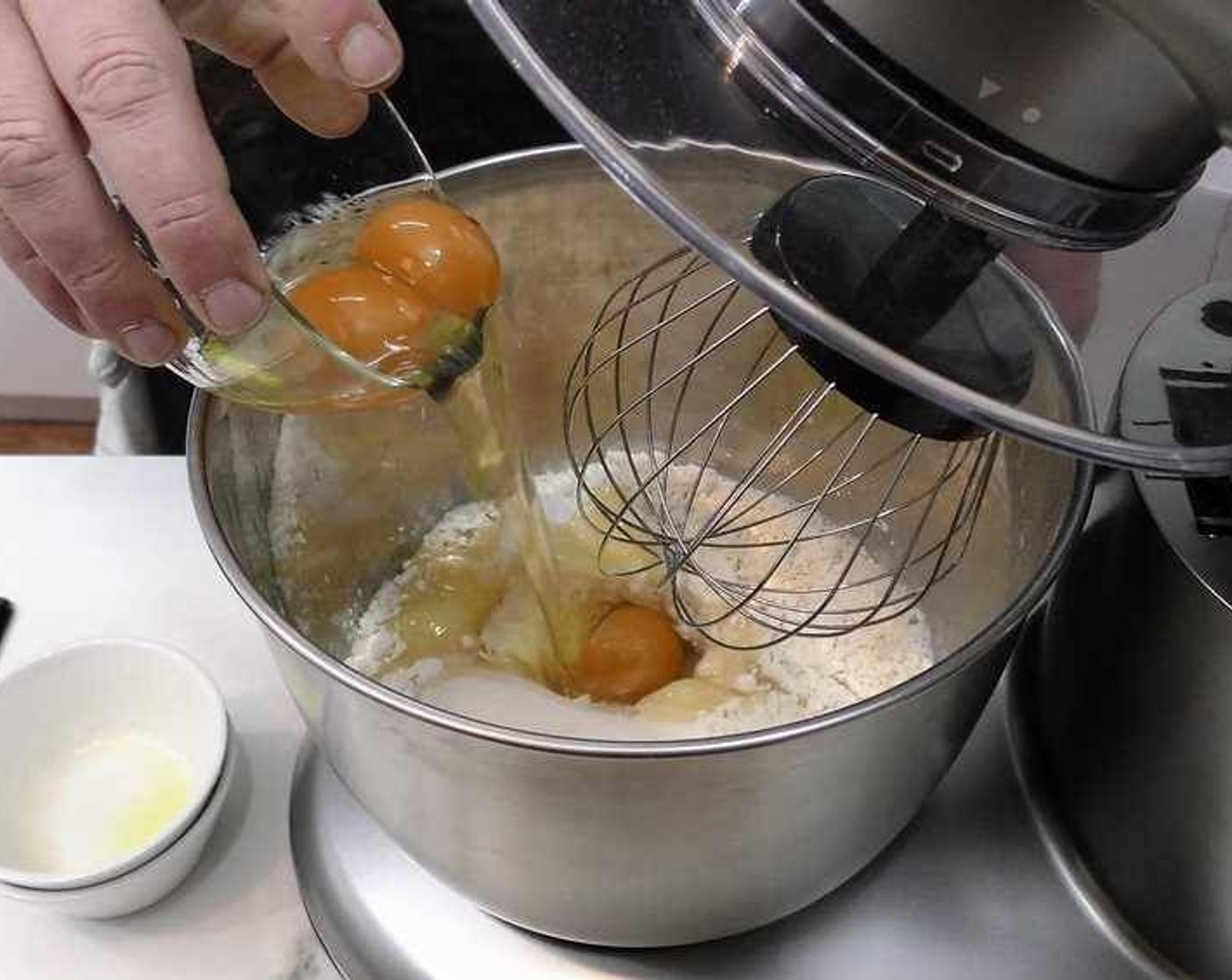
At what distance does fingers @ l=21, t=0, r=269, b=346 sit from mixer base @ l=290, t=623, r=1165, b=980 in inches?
11.5

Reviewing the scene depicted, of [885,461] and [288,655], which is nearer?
[288,655]

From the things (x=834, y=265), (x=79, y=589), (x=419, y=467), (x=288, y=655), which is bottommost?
(x=79, y=589)

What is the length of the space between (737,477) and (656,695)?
0.19 metres

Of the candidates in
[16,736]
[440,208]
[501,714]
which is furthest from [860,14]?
[16,736]

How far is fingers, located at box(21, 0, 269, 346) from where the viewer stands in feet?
1.32

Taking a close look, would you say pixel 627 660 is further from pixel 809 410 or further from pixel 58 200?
pixel 58 200

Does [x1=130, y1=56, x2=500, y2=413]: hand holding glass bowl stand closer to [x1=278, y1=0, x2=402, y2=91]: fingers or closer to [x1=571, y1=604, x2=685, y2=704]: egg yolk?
[x1=278, y1=0, x2=402, y2=91]: fingers

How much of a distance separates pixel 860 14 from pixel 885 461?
369 millimetres

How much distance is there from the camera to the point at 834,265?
1.26 feet

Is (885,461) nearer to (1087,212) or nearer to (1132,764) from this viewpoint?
(1132,764)

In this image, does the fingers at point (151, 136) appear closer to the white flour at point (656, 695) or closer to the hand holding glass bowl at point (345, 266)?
the hand holding glass bowl at point (345, 266)

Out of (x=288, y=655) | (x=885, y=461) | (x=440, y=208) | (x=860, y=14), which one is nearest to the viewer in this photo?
(x=860, y=14)

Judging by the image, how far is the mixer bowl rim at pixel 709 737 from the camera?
39cm

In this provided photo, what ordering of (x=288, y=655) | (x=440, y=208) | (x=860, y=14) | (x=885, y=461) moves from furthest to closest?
(x=885, y=461)
(x=440, y=208)
(x=288, y=655)
(x=860, y=14)
